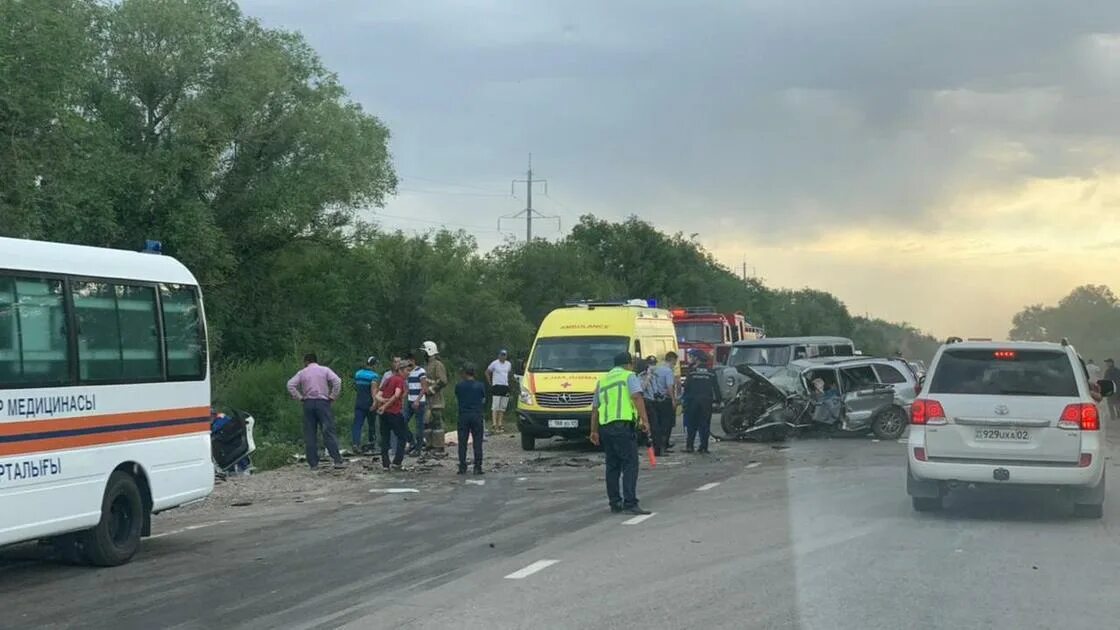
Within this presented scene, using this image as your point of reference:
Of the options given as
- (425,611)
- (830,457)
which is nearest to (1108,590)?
(425,611)

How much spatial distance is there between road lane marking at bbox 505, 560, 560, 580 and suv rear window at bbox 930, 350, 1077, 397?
16.0 feet

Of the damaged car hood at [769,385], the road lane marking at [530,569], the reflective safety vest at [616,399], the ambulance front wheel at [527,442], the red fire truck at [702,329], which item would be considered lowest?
the ambulance front wheel at [527,442]

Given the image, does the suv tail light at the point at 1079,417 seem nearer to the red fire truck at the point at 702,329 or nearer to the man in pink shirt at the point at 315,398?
the man in pink shirt at the point at 315,398

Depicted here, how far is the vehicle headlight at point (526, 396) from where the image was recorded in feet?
76.7

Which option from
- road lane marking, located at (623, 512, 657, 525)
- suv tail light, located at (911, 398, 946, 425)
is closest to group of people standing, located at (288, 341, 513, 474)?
road lane marking, located at (623, 512, 657, 525)

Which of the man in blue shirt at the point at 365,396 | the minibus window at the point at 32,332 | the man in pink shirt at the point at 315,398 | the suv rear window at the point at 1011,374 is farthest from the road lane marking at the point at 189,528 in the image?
the suv rear window at the point at 1011,374

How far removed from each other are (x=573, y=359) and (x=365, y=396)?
420 cm

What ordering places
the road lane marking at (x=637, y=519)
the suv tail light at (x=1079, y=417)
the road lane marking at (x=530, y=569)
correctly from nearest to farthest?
the road lane marking at (x=530, y=569), the suv tail light at (x=1079, y=417), the road lane marking at (x=637, y=519)

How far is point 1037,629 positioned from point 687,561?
3.28 meters

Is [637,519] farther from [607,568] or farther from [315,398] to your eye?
[315,398]

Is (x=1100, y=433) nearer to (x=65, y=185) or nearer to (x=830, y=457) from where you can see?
(x=830, y=457)

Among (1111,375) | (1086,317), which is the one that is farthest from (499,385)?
(1086,317)

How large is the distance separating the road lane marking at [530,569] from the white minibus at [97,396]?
3.65 meters

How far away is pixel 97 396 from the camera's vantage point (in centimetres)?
1063
